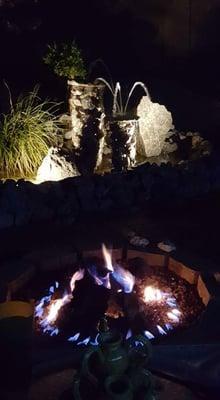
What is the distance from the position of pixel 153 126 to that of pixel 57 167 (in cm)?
179

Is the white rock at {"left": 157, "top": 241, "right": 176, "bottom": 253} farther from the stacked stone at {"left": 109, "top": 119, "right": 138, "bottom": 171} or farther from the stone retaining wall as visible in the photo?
the stacked stone at {"left": 109, "top": 119, "right": 138, "bottom": 171}

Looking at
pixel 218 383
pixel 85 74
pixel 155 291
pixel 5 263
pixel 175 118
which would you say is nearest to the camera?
pixel 218 383

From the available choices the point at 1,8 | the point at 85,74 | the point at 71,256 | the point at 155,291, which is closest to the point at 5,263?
the point at 71,256

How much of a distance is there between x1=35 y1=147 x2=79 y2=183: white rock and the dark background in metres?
3.38

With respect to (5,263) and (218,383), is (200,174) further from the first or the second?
(218,383)

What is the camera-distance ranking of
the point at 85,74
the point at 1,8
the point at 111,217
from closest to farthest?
the point at 111,217
the point at 85,74
the point at 1,8

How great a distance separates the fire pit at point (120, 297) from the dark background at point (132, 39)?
5.30 m

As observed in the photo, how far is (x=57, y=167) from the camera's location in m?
5.83

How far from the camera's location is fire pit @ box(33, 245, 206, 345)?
3475 millimetres

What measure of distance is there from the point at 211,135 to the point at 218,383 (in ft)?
16.9

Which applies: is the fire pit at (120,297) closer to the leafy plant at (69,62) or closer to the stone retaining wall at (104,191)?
the stone retaining wall at (104,191)

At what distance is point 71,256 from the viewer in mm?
4223

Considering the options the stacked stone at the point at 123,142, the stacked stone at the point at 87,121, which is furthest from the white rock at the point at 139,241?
the stacked stone at the point at 123,142

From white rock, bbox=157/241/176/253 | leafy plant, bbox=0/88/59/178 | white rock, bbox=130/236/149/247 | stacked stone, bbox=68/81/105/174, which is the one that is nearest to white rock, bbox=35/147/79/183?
stacked stone, bbox=68/81/105/174
